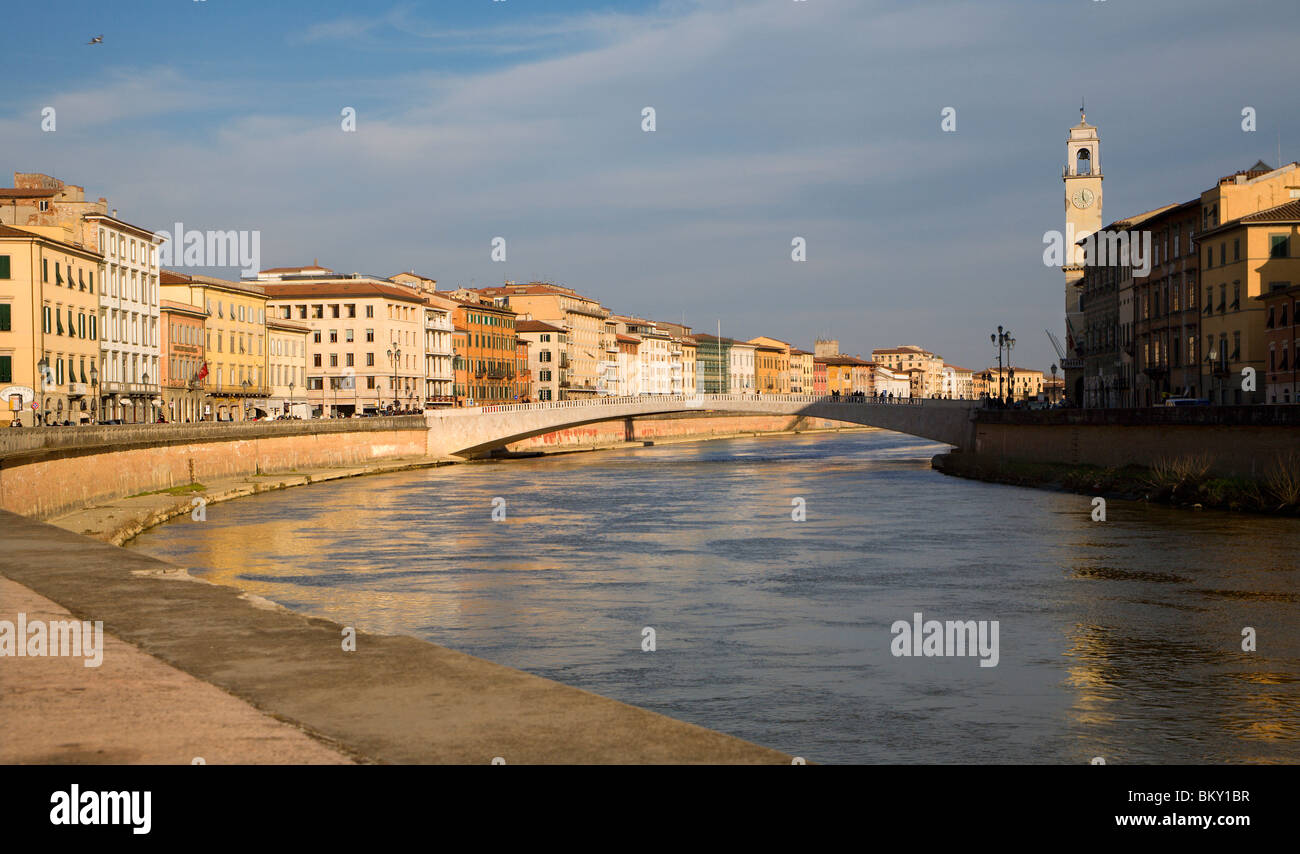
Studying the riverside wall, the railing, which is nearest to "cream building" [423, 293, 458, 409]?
the riverside wall

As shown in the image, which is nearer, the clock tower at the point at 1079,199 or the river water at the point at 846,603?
the river water at the point at 846,603

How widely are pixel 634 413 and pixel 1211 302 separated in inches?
1459

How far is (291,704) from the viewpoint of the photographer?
7.94 m

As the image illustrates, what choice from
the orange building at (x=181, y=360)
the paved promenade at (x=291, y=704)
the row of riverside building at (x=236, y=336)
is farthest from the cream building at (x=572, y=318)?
the paved promenade at (x=291, y=704)

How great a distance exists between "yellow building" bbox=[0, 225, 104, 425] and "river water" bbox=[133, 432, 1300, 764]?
1583 centimetres

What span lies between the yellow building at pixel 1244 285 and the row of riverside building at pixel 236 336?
2136 cm

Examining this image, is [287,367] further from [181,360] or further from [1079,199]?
[1079,199]

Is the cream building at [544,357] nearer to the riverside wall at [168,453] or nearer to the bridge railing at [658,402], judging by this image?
the riverside wall at [168,453]

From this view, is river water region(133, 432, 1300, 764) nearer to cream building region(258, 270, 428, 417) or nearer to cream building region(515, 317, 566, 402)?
cream building region(258, 270, 428, 417)

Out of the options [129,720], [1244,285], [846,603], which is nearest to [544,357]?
[1244,285]

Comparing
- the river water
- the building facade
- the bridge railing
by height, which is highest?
the building facade

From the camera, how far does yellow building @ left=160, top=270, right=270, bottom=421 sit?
84.6 m

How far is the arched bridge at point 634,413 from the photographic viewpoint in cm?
8288
